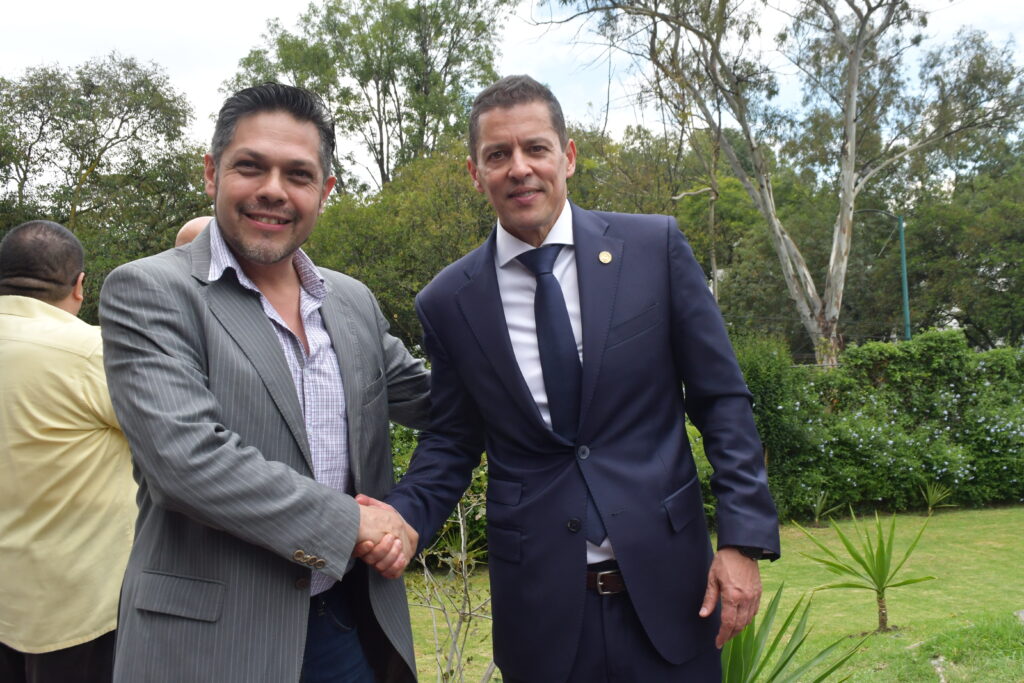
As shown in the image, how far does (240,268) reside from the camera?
2281 mm

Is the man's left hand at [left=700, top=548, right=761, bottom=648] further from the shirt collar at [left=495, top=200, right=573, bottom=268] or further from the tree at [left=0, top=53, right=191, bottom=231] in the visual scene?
the tree at [left=0, top=53, right=191, bottom=231]

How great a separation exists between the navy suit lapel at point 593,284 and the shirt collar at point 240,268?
2.38 ft

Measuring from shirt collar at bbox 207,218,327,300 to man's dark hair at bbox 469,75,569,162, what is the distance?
2.11 feet

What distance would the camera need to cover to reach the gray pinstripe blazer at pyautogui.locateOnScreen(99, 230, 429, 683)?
194 centimetres

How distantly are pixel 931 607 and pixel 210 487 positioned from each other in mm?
7283

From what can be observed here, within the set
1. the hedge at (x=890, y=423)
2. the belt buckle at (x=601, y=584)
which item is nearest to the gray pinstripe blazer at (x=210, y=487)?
the belt buckle at (x=601, y=584)

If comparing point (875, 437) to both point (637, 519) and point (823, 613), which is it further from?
point (637, 519)

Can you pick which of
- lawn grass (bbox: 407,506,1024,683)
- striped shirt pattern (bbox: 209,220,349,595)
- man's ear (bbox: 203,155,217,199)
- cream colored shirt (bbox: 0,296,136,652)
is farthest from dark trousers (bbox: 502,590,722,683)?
lawn grass (bbox: 407,506,1024,683)

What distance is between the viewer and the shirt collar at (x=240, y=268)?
220 cm

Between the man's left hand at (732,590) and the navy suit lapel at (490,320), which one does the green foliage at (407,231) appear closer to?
the navy suit lapel at (490,320)

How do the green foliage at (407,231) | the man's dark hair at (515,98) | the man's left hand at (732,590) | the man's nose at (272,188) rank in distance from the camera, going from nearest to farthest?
the man's nose at (272,188) < the man's left hand at (732,590) < the man's dark hair at (515,98) < the green foliage at (407,231)

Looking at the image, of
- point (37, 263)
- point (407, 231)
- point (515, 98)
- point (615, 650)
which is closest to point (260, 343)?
point (515, 98)

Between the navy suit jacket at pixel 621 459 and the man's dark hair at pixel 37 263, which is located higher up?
the man's dark hair at pixel 37 263

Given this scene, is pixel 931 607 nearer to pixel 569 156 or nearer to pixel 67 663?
pixel 569 156
